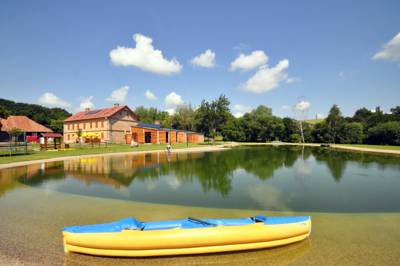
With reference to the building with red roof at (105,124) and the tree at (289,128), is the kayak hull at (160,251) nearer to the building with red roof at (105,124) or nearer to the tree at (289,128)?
the building with red roof at (105,124)

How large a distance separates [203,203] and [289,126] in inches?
2516

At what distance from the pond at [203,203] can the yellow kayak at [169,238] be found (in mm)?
Result: 234

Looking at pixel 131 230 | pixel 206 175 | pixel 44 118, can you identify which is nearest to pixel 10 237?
pixel 131 230

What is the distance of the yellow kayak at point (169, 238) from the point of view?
4820 millimetres

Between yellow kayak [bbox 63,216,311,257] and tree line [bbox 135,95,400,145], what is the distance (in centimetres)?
5345

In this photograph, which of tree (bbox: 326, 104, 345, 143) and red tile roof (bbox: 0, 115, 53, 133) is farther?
tree (bbox: 326, 104, 345, 143)

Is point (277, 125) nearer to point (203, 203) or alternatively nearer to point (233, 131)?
point (233, 131)

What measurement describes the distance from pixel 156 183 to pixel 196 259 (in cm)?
797

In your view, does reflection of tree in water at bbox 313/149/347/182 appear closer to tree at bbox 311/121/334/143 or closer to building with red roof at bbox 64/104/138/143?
tree at bbox 311/121/334/143

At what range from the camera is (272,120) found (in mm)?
67188

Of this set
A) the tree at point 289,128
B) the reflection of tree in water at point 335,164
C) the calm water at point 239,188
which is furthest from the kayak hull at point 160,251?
the tree at point 289,128

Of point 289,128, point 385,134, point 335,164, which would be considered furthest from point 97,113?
point 385,134

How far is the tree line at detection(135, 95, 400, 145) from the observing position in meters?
52.6

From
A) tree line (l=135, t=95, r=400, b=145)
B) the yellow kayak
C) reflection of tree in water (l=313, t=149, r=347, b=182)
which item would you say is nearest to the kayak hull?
the yellow kayak
